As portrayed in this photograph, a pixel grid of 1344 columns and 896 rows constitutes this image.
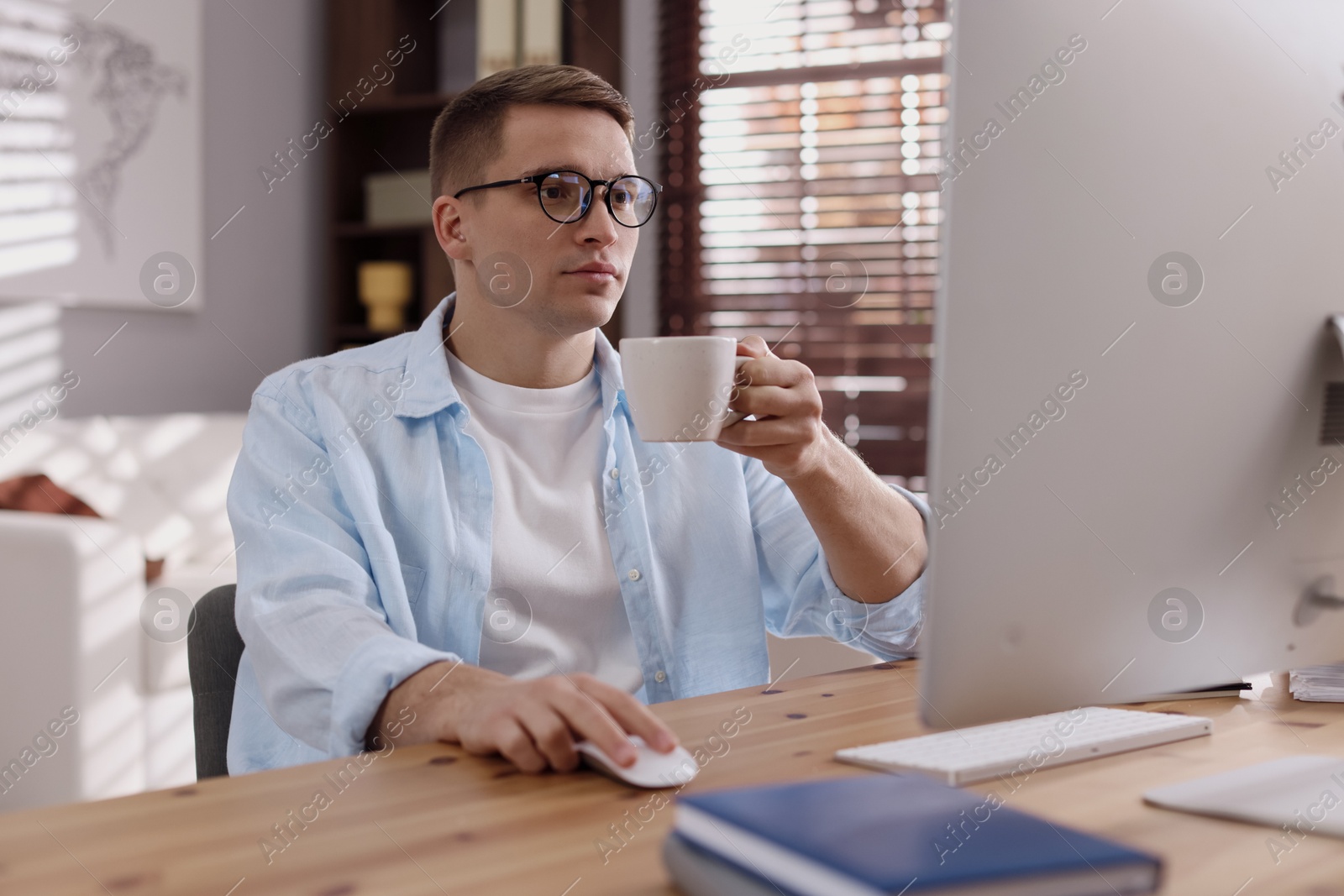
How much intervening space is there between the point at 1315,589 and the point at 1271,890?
222 mm

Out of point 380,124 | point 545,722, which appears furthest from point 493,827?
point 380,124

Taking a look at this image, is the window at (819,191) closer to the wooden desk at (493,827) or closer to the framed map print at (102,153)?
the framed map print at (102,153)

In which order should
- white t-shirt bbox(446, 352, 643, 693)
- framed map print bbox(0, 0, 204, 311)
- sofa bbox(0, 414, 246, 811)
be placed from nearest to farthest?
1. white t-shirt bbox(446, 352, 643, 693)
2. sofa bbox(0, 414, 246, 811)
3. framed map print bbox(0, 0, 204, 311)

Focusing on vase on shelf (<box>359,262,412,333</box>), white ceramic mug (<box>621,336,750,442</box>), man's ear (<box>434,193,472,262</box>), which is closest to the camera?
white ceramic mug (<box>621,336,750,442</box>)

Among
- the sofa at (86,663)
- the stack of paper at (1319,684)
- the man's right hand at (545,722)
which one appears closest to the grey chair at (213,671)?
the man's right hand at (545,722)

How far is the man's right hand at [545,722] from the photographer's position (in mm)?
766

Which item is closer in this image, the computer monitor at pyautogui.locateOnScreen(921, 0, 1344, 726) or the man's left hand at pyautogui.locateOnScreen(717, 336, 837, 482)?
the computer monitor at pyautogui.locateOnScreen(921, 0, 1344, 726)

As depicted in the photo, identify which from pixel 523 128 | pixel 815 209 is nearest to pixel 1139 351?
pixel 523 128

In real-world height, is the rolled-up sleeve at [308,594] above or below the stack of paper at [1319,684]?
above

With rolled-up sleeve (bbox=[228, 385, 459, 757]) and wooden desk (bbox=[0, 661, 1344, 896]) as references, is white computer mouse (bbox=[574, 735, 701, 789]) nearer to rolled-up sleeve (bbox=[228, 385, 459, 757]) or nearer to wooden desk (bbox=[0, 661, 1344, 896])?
wooden desk (bbox=[0, 661, 1344, 896])

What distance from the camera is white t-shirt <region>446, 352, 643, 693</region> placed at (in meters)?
1.30

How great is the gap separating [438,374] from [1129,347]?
3.01ft

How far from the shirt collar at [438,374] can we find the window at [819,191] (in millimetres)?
2097

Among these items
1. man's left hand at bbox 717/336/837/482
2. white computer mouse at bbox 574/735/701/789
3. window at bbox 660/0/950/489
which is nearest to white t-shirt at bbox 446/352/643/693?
man's left hand at bbox 717/336/837/482
